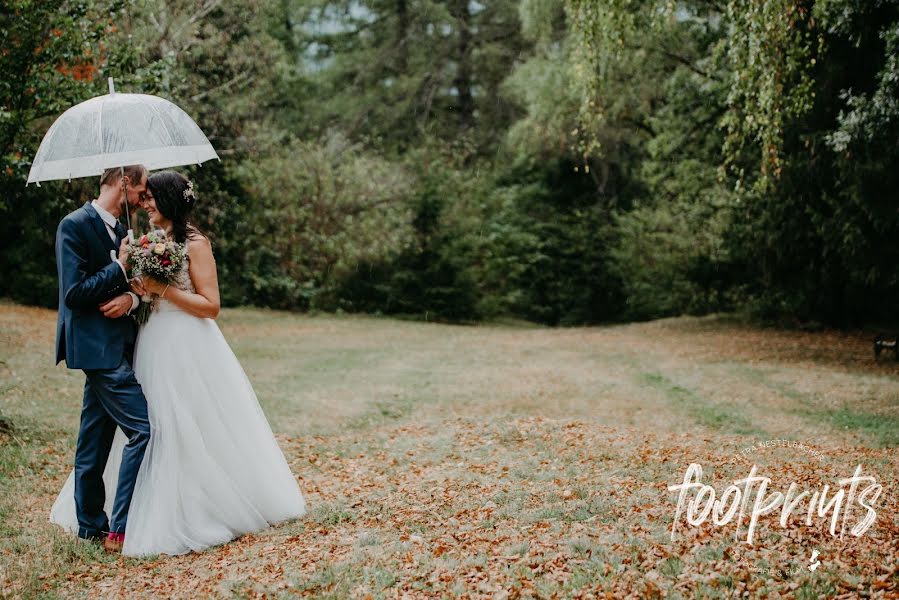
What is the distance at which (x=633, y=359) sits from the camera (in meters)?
17.3

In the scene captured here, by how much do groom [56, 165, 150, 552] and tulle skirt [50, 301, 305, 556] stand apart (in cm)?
11

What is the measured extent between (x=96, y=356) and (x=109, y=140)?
140 cm

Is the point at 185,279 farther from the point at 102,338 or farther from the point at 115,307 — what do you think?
the point at 102,338

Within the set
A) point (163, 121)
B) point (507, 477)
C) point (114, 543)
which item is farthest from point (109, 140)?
point (507, 477)

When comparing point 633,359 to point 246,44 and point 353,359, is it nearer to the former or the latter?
point 353,359

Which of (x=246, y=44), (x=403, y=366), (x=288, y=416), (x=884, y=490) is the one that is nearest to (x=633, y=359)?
(x=403, y=366)

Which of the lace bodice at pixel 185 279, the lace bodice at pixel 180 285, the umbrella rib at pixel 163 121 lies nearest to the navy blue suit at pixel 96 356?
the lace bodice at pixel 180 285

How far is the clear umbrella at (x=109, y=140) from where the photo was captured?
5.10 metres

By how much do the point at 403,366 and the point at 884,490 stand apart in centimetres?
1117

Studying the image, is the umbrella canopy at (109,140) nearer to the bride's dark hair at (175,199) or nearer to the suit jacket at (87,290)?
the bride's dark hair at (175,199)

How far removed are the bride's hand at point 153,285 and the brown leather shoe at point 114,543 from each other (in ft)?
5.12

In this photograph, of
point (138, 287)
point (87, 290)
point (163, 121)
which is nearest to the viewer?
point (87, 290)

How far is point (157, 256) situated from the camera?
4.88 metres

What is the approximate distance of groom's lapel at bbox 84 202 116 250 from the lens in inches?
193
